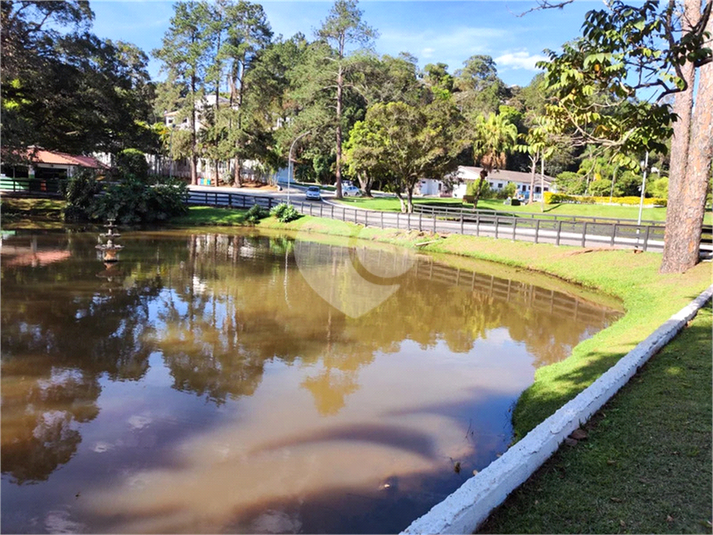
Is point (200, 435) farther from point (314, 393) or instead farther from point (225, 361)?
point (225, 361)

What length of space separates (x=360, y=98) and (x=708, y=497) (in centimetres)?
5630

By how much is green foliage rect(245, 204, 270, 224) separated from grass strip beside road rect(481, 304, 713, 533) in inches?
1290

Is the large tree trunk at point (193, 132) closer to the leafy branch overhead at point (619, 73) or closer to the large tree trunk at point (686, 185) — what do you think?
the large tree trunk at point (686, 185)

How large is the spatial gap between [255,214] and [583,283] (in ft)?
82.0

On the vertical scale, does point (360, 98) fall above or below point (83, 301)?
above

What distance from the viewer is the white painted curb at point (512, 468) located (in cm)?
354

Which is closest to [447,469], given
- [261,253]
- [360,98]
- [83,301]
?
[83,301]

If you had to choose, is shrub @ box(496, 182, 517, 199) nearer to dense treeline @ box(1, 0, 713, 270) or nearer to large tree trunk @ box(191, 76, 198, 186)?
dense treeline @ box(1, 0, 713, 270)

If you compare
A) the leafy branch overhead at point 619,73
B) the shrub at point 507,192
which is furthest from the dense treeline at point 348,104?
the shrub at point 507,192

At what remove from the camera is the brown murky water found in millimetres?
5199

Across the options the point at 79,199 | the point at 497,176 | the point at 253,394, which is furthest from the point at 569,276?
the point at 497,176

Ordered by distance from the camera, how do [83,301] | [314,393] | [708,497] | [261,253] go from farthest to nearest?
[261,253] → [83,301] → [314,393] → [708,497]

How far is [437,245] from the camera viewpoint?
1046 inches

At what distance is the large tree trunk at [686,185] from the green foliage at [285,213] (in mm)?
25313
